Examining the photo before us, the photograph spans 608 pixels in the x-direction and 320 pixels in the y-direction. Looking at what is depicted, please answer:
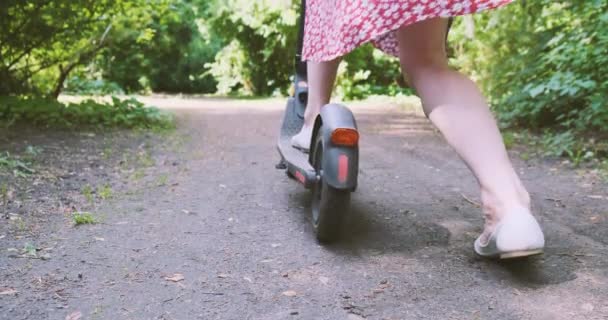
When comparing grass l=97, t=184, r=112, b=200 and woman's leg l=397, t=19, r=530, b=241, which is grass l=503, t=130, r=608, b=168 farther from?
grass l=97, t=184, r=112, b=200

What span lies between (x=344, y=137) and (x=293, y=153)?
2.07ft

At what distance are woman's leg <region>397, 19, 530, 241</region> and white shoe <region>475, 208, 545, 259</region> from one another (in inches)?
1.3

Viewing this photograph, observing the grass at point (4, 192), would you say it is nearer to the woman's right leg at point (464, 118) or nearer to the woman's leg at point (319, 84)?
the woman's leg at point (319, 84)

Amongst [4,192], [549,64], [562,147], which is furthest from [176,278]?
[549,64]

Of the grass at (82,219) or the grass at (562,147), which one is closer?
the grass at (82,219)

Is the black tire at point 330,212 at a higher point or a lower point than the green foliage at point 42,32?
lower

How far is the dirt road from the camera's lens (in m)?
1.26

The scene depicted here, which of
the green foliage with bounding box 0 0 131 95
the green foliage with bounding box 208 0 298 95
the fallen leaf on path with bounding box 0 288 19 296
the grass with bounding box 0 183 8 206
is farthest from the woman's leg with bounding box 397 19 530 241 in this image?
the green foliage with bounding box 208 0 298 95

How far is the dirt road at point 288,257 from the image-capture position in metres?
1.26

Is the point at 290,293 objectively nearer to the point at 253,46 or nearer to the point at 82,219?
the point at 82,219

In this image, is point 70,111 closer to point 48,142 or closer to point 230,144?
point 48,142

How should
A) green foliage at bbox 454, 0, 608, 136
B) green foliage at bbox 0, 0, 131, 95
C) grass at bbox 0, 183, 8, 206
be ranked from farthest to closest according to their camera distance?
green foliage at bbox 0, 0, 131, 95 < green foliage at bbox 454, 0, 608, 136 < grass at bbox 0, 183, 8, 206

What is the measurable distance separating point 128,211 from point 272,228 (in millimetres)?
620

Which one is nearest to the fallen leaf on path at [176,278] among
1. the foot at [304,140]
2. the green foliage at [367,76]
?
the foot at [304,140]
